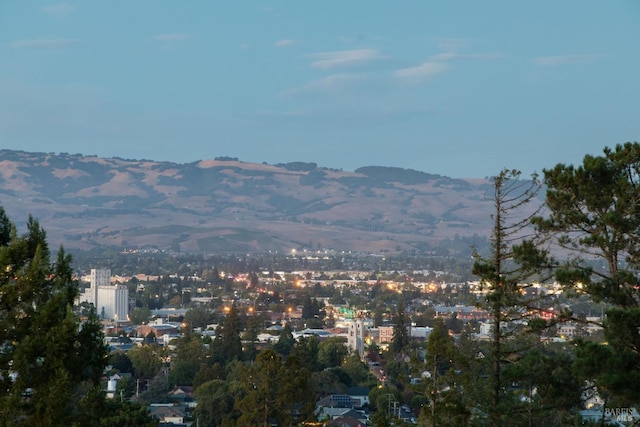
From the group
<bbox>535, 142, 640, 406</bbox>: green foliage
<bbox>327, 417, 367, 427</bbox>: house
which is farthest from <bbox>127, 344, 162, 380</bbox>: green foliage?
<bbox>535, 142, 640, 406</bbox>: green foliage

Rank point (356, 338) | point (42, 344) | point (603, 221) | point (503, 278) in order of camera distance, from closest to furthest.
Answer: point (42, 344) → point (603, 221) → point (503, 278) → point (356, 338)

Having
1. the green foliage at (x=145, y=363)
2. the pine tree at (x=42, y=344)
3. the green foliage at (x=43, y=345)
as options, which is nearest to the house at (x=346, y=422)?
the green foliage at (x=145, y=363)

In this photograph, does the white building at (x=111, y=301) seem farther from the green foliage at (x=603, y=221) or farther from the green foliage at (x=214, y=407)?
the green foliage at (x=603, y=221)

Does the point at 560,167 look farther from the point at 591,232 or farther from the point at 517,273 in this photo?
the point at 517,273

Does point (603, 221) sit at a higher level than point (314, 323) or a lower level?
higher

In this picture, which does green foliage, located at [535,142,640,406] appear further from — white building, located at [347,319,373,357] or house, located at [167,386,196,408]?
white building, located at [347,319,373,357]

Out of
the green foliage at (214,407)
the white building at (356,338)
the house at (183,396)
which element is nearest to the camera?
the green foliage at (214,407)

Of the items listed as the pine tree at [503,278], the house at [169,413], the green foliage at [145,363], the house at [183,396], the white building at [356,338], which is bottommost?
the house at [169,413]

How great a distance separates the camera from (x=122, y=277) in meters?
156

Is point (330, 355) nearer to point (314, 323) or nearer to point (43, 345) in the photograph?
point (314, 323)

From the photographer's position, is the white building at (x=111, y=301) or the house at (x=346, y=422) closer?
the house at (x=346, y=422)

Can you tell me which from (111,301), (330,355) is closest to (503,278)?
(330,355)

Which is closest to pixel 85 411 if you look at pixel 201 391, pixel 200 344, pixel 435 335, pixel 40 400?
pixel 40 400

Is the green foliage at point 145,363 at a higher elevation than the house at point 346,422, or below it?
higher
